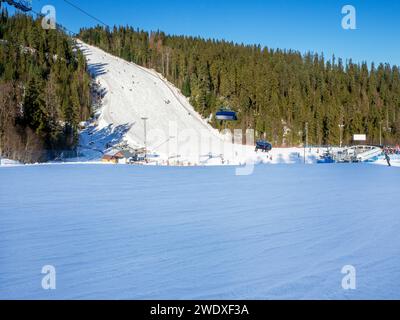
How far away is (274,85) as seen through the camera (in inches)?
3489

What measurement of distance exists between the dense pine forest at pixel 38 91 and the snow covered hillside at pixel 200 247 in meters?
29.3

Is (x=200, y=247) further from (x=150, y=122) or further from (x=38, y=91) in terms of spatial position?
(x=150, y=122)

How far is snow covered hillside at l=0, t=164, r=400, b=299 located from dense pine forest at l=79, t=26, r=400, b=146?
219ft

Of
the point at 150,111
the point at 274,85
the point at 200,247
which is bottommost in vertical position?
the point at 200,247

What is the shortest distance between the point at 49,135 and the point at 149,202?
35.2m

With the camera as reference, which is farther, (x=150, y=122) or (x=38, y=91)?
(x=150, y=122)

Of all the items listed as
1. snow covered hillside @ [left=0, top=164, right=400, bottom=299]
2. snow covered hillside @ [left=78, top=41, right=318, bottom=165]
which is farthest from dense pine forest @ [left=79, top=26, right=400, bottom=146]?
snow covered hillside @ [left=0, top=164, right=400, bottom=299]

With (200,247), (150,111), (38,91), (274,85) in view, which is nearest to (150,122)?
(150,111)

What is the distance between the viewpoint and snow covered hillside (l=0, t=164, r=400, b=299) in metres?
4.88

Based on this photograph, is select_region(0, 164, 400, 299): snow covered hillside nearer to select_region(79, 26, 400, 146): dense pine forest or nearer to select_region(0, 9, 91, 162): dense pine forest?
select_region(0, 9, 91, 162): dense pine forest

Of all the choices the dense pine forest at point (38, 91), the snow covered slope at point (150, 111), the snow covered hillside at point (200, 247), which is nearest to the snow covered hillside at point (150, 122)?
the snow covered slope at point (150, 111)

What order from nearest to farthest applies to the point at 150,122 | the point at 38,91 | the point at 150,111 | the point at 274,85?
1. the point at 38,91
2. the point at 150,122
3. the point at 150,111
4. the point at 274,85

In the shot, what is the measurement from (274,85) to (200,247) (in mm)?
85420

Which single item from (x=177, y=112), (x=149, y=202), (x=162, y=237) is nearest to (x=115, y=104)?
(x=177, y=112)
